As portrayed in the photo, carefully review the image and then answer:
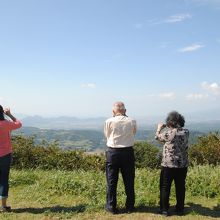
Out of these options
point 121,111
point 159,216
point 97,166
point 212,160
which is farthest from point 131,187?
point 212,160

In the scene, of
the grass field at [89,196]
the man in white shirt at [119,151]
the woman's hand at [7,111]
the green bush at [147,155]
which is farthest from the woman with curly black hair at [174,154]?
the green bush at [147,155]

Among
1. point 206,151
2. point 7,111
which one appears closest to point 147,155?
point 206,151

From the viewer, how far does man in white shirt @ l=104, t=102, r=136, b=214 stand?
8.38 metres

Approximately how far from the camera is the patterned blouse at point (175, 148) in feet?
26.9

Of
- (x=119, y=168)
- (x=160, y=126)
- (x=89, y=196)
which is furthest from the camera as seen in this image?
(x=89, y=196)

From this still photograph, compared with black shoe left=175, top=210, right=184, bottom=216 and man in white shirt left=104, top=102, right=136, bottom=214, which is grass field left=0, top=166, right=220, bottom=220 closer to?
black shoe left=175, top=210, right=184, bottom=216

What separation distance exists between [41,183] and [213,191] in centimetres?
467

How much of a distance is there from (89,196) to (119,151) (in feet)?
6.96

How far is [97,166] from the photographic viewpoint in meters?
17.8

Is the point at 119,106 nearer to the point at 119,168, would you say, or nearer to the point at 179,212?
the point at 119,168

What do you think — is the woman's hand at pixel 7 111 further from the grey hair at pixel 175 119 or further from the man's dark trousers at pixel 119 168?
the grey hair at pixel 175 119

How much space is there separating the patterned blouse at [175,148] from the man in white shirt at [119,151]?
2.43ft

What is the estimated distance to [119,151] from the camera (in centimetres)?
837

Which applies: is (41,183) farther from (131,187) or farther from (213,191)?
(213,191)
